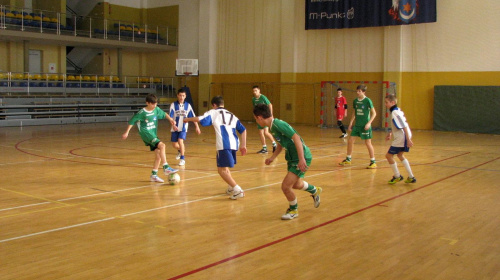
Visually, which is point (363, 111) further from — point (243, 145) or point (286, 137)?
point (286, 137)

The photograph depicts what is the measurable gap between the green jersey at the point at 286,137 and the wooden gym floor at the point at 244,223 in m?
0.84

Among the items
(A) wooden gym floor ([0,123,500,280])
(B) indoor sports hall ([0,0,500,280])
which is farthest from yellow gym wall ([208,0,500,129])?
(A) wooden gym floor ([0,123,500,280])

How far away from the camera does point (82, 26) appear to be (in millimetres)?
27562

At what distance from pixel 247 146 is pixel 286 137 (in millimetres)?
9171

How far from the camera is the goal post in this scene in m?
22.7

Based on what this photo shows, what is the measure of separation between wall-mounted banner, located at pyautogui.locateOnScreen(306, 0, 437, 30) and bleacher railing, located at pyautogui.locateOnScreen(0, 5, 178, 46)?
958 centimetres

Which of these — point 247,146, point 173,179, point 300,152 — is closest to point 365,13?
point 247,146

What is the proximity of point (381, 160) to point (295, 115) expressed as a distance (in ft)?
45.7

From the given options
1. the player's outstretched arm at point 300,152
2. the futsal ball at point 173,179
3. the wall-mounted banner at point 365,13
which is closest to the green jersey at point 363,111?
the futsal ball at point 173,179

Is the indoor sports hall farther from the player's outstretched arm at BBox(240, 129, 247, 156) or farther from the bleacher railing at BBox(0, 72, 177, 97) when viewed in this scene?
the player's outstretched arm at BBox(240, 129, 247, 156)

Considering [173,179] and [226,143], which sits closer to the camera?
[226,143]

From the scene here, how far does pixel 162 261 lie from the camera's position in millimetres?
4891

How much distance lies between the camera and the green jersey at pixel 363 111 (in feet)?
36.5

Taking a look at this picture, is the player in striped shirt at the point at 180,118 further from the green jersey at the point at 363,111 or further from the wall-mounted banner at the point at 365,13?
the wall-mounted banner at the point at 365,13
